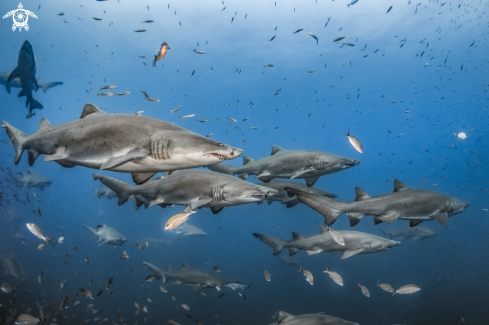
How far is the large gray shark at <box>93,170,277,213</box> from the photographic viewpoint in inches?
164

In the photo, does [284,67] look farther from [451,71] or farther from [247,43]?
[451,71]

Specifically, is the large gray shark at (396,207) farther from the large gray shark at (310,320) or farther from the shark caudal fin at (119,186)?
the shark caudal fin at (119,186)

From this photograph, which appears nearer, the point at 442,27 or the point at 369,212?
the point at 369,212

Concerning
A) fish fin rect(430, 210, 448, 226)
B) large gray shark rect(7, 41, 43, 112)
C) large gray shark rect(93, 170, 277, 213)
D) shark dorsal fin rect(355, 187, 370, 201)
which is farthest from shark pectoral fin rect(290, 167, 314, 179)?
large gray shark rect(7, 41, 43, 112)

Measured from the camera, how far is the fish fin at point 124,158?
2.59 meters

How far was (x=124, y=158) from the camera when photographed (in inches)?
104

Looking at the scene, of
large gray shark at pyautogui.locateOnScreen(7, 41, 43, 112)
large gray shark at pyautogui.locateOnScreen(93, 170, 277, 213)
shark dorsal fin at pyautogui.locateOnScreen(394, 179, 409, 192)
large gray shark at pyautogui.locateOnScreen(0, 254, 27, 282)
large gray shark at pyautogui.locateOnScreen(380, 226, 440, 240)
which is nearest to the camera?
large gray shark at pyautogui.locateOnScreen(93, 170, 277, 213)

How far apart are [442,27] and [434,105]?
1907 centimetres

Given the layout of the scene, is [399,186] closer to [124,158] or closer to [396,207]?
[396,207]

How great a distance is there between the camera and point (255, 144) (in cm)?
4938

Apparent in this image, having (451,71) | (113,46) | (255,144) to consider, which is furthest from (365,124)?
(113,46)

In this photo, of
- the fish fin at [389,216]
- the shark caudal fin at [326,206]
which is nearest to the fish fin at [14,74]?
the shark caudal fin at [326,206]

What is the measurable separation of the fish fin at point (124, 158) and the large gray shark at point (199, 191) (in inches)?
59.6

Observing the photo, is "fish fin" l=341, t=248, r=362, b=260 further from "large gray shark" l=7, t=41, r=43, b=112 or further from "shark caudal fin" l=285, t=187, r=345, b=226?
"large gray shark" l=7, t=41, r=43, b=112
